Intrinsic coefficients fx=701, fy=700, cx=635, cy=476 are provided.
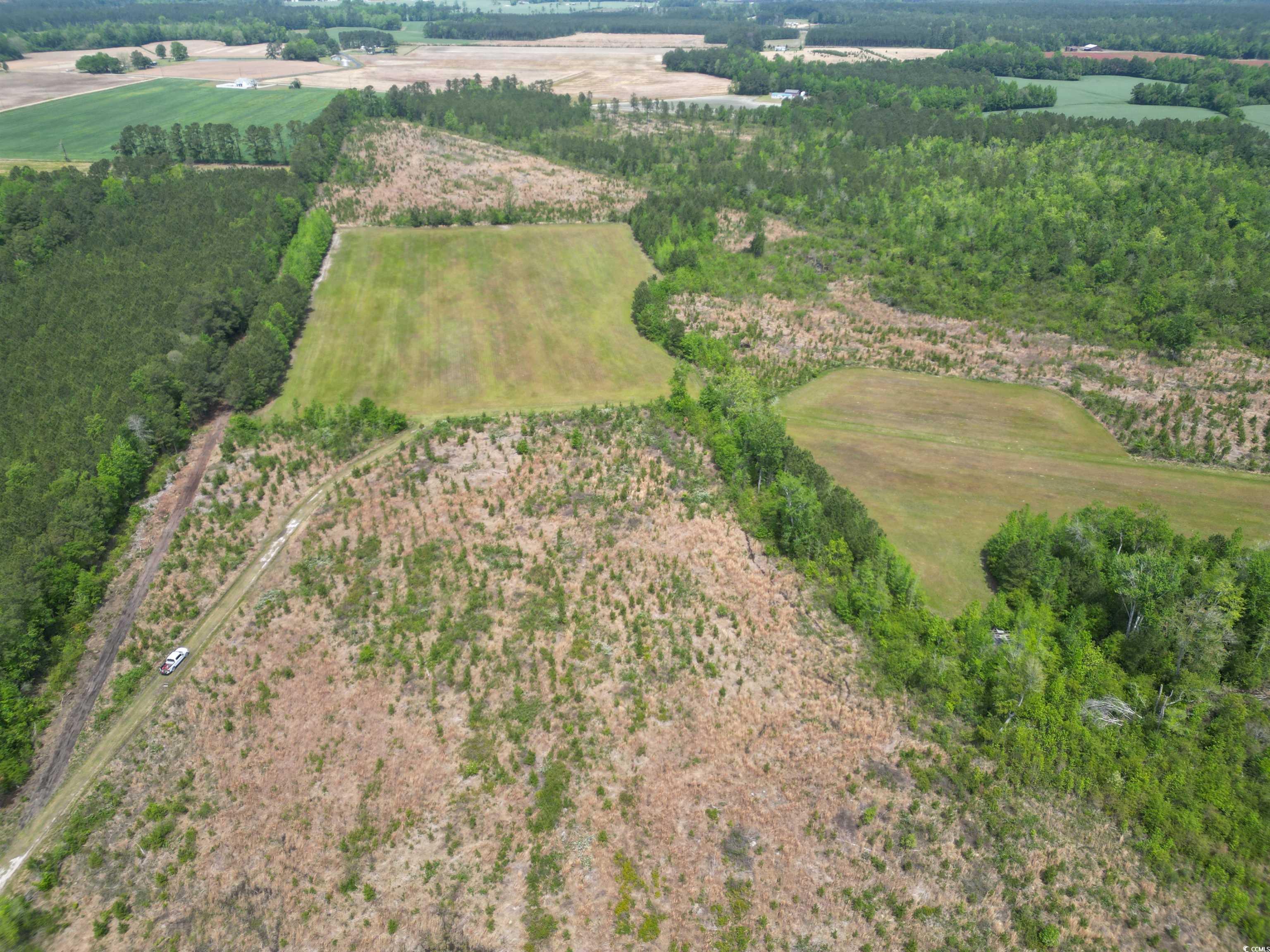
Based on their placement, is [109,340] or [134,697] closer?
[134,697]

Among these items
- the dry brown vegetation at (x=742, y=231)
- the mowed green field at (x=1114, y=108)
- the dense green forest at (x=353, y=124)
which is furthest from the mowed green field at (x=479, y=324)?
the mowed green field at (x=1114, y=108)

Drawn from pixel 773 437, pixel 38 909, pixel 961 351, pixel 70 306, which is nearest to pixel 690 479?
pixel 773 437

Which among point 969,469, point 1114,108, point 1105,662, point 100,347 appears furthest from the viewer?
point 1114,108

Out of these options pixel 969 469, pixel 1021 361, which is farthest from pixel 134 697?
pixel 1021 361

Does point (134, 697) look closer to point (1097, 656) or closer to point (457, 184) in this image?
point (1097, 656)

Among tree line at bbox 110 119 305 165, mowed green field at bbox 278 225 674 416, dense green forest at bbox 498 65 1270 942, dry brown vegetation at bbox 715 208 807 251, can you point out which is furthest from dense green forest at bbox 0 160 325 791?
dry brown vegetation at bbox 715 208 807 251

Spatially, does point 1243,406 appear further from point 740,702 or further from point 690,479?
point 740,702

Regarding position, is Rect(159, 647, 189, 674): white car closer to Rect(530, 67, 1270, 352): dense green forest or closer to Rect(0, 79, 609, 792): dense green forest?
Rect(0, 79, 609, 792): dense green forest
